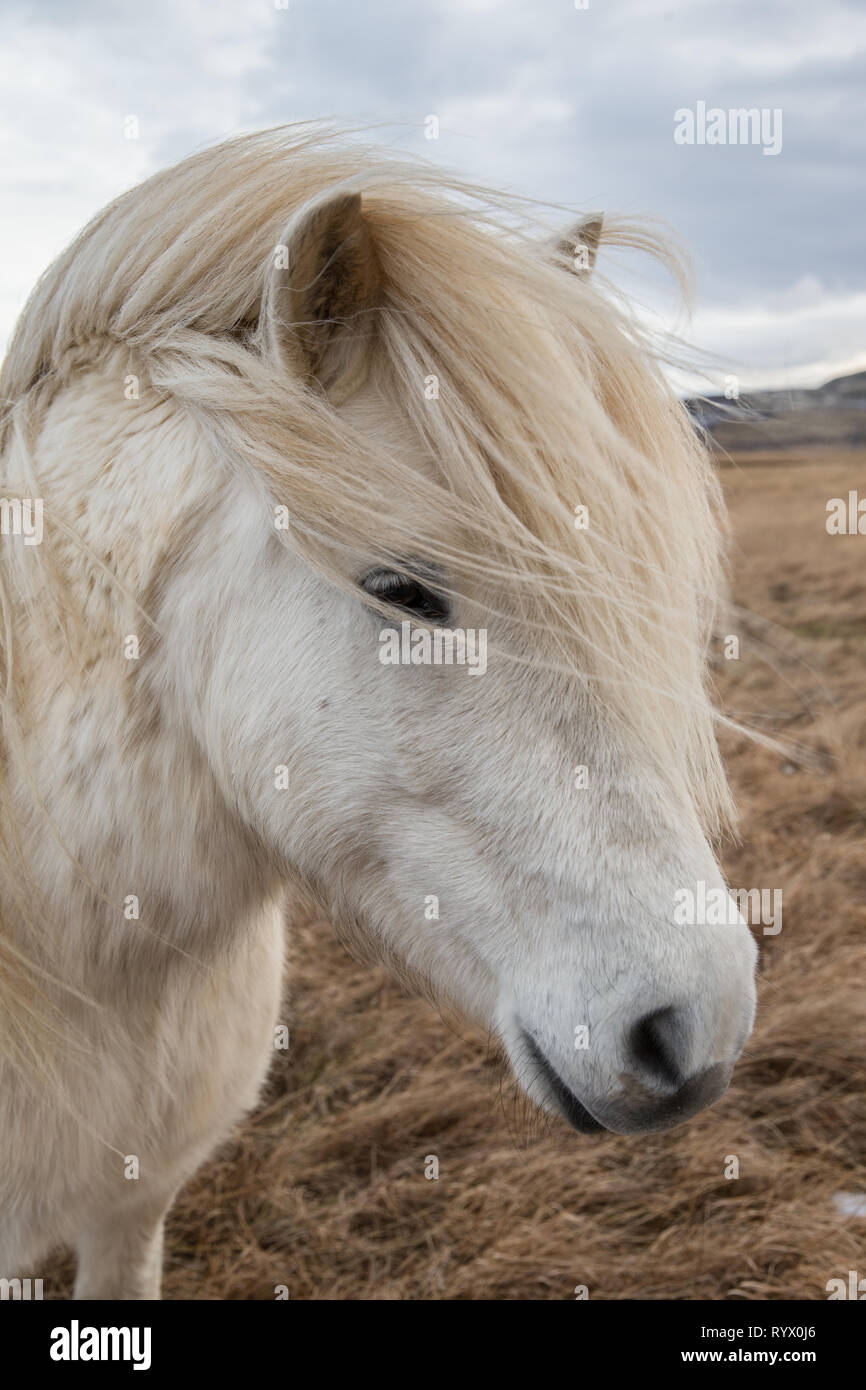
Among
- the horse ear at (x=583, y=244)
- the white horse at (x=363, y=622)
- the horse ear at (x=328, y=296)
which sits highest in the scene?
the horse ear at (x=583, y=244)

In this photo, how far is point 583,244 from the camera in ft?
5.12

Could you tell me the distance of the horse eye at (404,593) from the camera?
1257mm

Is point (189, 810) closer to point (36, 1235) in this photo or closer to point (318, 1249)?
point (36, 1235)

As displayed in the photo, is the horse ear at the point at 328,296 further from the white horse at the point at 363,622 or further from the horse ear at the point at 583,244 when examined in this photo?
the horse ear at the point at 583,244

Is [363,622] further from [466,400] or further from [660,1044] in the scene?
[660,1044]

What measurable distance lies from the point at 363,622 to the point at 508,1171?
2161 mm

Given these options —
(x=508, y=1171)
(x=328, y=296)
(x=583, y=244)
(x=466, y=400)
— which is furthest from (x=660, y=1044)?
(x=508, y=1171)

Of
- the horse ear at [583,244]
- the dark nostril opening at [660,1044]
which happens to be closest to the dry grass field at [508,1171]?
the dark nostril opening at [660,1044]

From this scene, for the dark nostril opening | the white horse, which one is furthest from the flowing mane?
the dark nostril opening

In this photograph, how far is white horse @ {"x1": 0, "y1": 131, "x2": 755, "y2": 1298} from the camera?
3.95 ft

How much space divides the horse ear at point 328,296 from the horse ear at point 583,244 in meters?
0.34

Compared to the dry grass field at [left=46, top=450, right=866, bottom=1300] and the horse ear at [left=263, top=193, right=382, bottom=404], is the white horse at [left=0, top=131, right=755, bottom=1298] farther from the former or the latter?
the dry grass field at [left=46, top=450, right=866, bottom=1300]

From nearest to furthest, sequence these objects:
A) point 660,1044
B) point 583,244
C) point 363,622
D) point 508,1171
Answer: point 660,1044 → point 363,622 → point 583,244 → point 508,1171

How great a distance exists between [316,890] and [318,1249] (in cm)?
165
